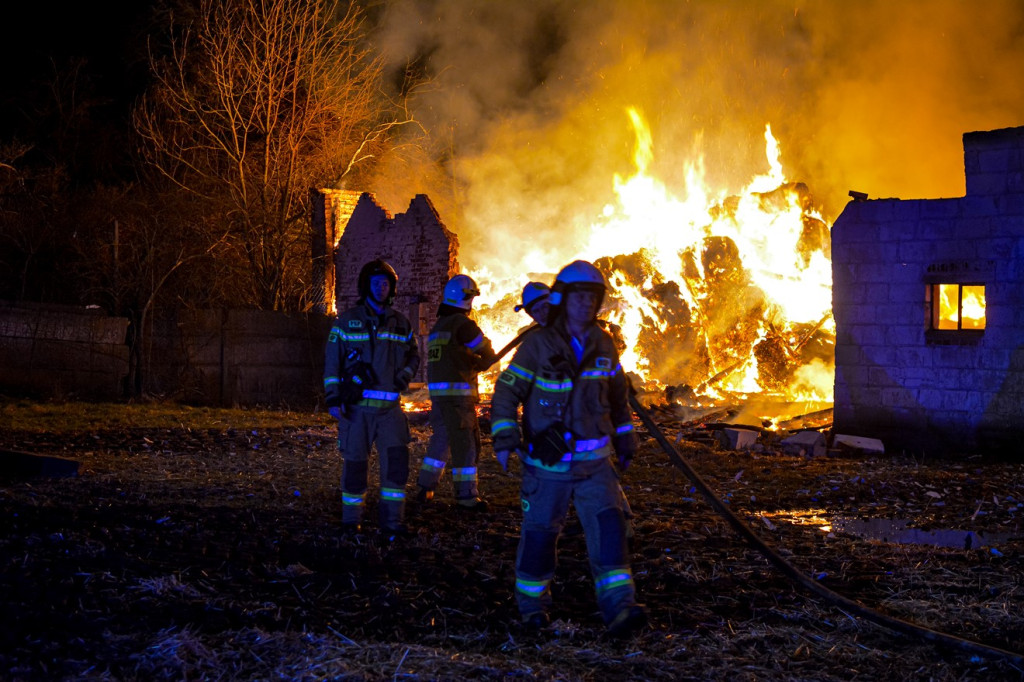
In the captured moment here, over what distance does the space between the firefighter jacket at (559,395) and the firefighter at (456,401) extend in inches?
115

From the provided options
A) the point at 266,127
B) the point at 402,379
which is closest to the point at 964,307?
the point at 402,379

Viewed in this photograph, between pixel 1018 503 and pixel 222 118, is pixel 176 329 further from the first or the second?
pixel 1018 503

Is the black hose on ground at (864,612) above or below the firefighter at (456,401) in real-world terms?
below

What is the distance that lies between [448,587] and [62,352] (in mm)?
11600

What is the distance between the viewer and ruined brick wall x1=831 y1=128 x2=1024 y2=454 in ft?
37.6

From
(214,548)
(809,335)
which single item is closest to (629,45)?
(809,335)

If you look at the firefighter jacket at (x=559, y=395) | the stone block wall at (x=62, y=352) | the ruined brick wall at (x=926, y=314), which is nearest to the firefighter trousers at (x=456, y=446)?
the firefighter jacket at (x=559, y=395)

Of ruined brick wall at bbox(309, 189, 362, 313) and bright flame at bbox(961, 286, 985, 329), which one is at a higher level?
ruined brick wall at bbox(309, 189, 362, 313)

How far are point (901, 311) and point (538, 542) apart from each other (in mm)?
9011

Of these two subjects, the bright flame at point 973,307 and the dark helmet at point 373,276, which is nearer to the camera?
the dark helmet at point 373,276

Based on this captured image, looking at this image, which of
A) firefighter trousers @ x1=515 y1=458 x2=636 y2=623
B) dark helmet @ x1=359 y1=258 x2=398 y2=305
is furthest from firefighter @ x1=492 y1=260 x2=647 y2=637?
dark helmet @ x1=359 y1=258 x2=398 y2=305

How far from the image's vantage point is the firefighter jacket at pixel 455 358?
7.76 metres

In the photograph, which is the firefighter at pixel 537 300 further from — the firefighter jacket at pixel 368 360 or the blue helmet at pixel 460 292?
the blue helmet at pixel 460 292

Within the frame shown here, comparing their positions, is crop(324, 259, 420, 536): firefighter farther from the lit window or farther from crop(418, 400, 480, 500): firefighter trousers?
the lit window
